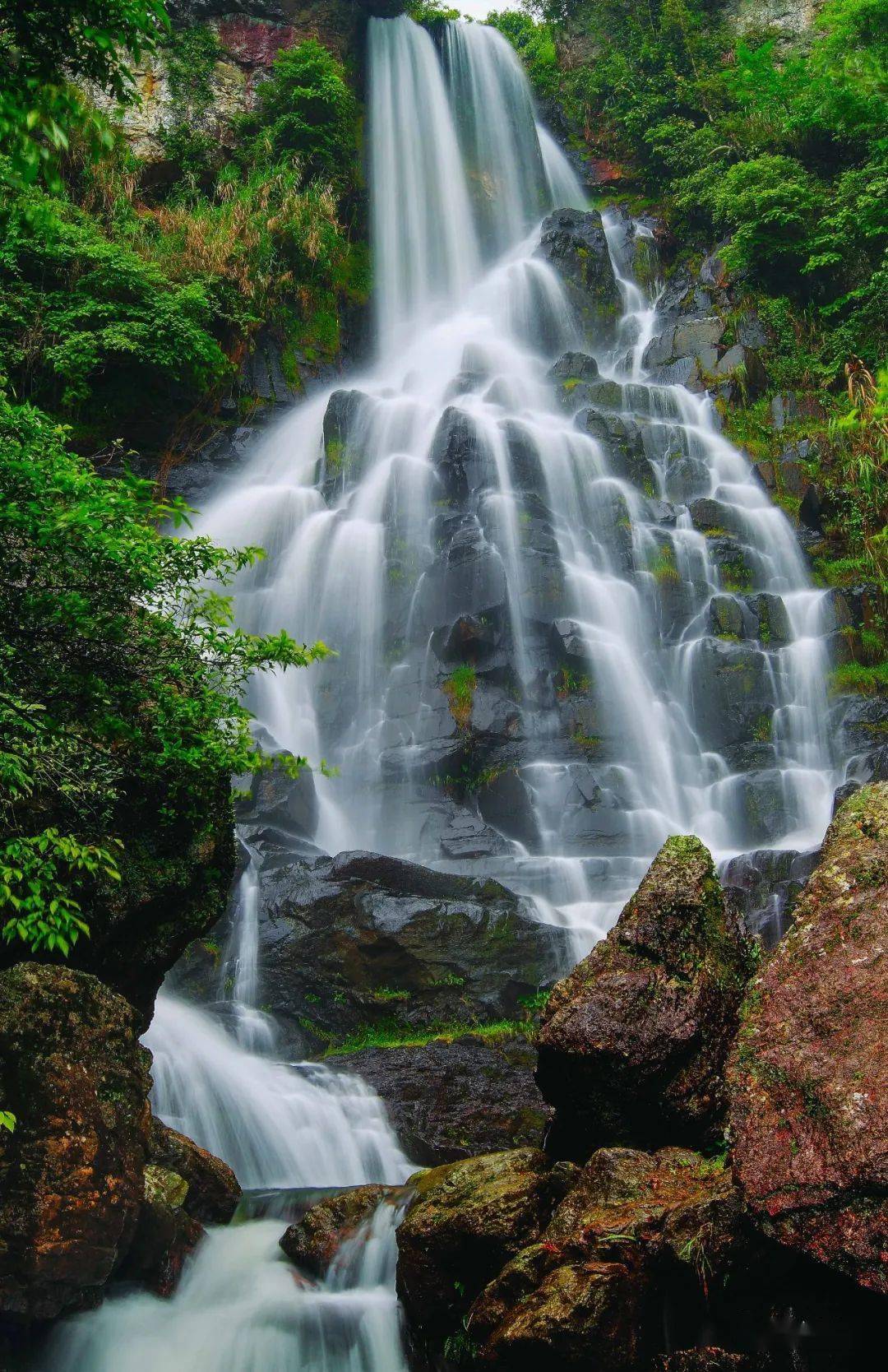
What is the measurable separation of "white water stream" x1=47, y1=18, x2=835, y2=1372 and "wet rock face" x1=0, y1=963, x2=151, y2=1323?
0.77 meters

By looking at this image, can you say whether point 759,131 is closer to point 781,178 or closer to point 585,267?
point 781,178

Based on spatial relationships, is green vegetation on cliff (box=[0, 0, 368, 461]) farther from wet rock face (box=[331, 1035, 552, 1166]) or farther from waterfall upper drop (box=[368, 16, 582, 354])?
wet rock face (box=[331, 1035, 552, 1166])

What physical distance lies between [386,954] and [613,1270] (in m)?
7.00

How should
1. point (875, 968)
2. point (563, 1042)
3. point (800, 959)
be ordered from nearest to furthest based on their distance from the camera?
point (875, 968), point (800, 959), point (563, 1042)

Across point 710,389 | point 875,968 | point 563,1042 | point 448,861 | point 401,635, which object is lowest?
point 563,1042

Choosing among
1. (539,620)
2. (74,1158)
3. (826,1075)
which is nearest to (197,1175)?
(74,1158)

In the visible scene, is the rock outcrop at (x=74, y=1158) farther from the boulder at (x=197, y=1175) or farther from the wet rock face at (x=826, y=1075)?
the wet rock face at (x=826, y=1075)

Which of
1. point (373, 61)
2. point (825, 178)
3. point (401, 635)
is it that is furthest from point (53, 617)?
point (373, 61)

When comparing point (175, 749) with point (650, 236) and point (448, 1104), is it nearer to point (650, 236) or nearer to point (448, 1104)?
point (448, 1104)

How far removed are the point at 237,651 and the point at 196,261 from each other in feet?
60.1

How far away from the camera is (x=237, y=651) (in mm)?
5898

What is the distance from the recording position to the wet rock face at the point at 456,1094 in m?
8.64

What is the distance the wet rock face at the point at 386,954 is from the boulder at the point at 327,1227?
396 cm

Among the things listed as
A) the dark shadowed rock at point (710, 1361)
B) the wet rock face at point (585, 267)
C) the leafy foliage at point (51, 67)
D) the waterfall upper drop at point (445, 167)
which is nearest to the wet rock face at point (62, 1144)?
the dark shadowed rock at point (710, 1361)
